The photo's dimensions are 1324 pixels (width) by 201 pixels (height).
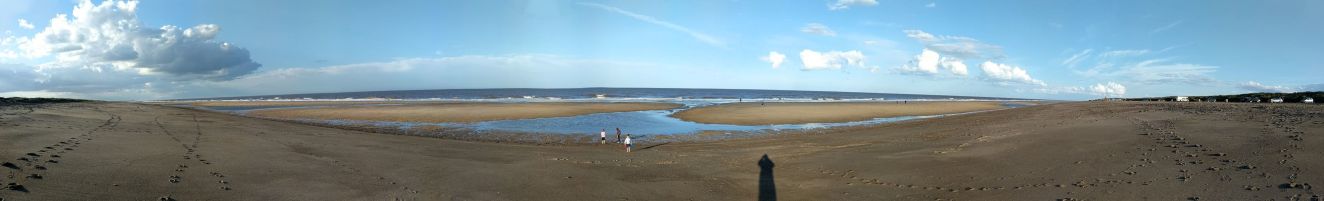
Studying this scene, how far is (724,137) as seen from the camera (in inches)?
1065

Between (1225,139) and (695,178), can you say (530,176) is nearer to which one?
(695,178)

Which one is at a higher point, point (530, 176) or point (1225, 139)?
point (1225, 139)

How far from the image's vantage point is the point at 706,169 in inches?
598

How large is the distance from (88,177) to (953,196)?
15432 millimetres

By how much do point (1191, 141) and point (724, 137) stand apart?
16.7m

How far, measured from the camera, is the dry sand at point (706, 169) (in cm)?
947

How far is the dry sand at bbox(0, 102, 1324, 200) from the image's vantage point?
9469 millimetres

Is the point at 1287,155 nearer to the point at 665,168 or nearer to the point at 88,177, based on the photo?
the point at 665,168

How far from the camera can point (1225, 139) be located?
13.7 meters

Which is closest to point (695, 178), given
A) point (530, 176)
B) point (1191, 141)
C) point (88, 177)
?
point (530, 176)

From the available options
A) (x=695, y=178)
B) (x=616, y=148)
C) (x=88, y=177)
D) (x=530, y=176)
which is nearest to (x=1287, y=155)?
(x=695, y=178)

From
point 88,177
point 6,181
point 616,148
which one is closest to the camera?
point 6,181

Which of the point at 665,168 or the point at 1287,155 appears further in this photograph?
the point at 665,168

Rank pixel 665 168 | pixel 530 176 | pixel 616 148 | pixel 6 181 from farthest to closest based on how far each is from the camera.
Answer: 1. pixel 616 148
2. pixel 665 168
3. pixel 530 176
4. pixel 6 181
